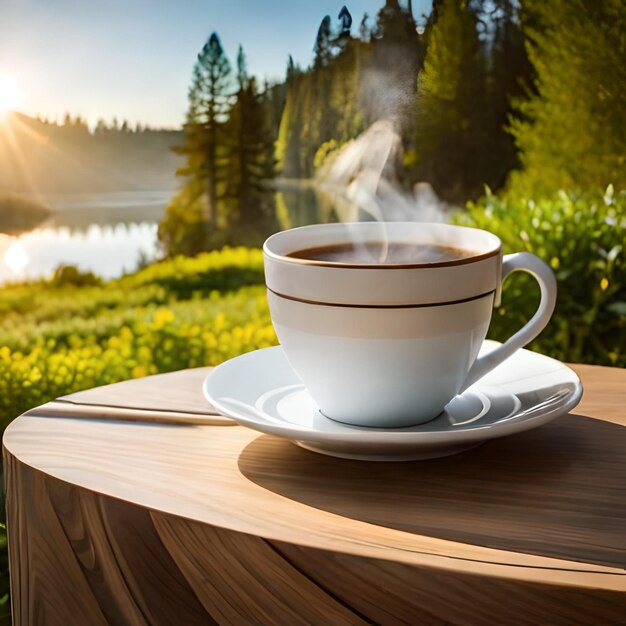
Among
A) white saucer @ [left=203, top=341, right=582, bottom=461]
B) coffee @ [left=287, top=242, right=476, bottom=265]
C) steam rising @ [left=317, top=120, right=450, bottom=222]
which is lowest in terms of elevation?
white saucer @ [left=203, top=341, right=582, bottom=461]

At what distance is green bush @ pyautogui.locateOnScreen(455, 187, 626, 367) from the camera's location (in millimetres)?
2568

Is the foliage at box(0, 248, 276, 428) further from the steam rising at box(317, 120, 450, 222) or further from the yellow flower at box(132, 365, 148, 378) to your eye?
the steam rising at box(317, 120, 450, 222)

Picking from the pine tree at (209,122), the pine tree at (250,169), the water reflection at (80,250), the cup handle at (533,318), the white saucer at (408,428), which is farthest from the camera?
the pine tree at (250,169)

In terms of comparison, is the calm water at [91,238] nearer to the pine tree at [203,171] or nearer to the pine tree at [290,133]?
the pine tree at [203,171]

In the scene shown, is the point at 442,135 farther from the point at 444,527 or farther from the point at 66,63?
the point at 444,527

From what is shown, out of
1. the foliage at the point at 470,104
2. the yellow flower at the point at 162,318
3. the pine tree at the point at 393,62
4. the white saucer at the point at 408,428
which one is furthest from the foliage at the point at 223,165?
the white saucer at the point at 408,428

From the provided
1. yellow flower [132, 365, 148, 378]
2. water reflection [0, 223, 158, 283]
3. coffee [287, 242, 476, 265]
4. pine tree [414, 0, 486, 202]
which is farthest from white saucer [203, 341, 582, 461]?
pine tree [414, 0, 486, 202]

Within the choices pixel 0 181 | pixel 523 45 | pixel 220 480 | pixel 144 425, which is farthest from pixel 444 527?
pixel 523 45

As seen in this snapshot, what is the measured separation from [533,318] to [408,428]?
18 cm

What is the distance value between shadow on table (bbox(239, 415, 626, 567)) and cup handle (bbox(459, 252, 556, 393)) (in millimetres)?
80

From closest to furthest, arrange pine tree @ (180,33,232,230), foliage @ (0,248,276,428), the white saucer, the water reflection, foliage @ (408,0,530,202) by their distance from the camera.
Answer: the white saucer → foliage @ (0,248,276,428) → the water reflection → pine tree @ (180,33,232,230) → foliage @ (408,0,530,202)

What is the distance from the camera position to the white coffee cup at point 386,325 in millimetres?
770

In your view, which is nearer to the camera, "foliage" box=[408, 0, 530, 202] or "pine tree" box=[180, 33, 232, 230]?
"pine tree" box=[180, 33, 232, 230]

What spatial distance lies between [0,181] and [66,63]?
0.51 m
